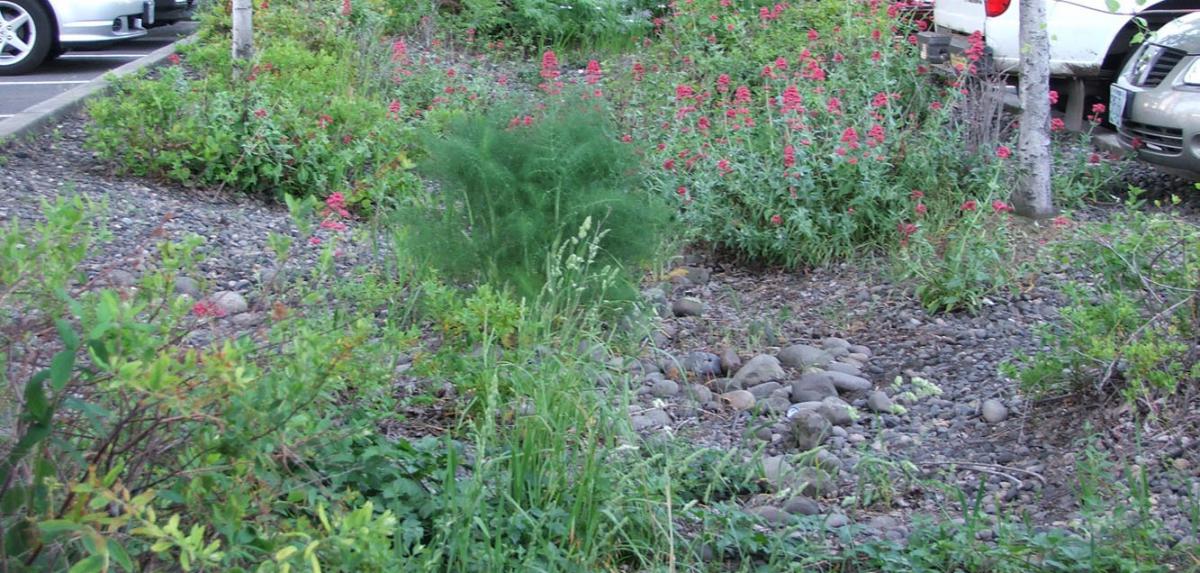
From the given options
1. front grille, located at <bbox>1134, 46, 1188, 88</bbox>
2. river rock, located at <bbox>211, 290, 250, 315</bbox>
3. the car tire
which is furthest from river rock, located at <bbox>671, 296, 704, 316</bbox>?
the car tire

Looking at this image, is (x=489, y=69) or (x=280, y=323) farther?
(x=489, y=69)

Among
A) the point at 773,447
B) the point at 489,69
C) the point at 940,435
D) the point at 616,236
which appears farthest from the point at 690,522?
the point at 489,69

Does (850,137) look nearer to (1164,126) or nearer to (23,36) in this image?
(1164,126)

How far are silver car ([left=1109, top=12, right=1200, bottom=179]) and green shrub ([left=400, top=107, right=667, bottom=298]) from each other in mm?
3466

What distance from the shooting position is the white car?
8.30 m

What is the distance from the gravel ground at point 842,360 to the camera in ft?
13.4

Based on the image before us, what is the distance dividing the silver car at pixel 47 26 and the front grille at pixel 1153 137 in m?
8.63

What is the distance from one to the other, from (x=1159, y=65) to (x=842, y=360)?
3.47 m

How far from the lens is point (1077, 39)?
8.53m

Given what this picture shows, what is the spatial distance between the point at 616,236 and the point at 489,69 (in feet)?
20.7

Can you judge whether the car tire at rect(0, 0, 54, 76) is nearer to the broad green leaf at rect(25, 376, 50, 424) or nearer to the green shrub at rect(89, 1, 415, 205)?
the green shrub at rect(89, 1, 415, 205)

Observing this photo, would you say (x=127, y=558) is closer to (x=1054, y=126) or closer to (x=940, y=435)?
(x=940, y=435)

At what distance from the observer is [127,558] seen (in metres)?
2.27

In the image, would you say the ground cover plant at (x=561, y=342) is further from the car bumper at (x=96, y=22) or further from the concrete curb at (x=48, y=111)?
the car bumper at (x=96, y=22)
